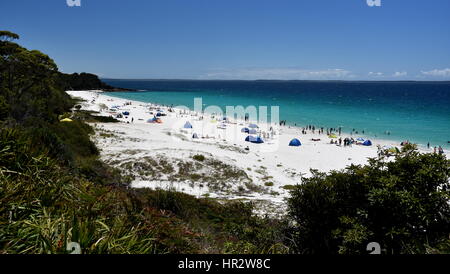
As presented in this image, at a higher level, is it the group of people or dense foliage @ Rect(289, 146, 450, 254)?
dense foliage @ Rect(289, 146, 450, 254)

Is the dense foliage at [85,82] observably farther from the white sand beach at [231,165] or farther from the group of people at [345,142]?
the group of people at [345,142]

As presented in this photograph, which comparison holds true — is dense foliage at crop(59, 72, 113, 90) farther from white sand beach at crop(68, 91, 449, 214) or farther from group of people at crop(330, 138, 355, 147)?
group of people at crop(330, 138, 355, 147)

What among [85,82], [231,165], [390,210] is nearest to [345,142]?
[231,165]

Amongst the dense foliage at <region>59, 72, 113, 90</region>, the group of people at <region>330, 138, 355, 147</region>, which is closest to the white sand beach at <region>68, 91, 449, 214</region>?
the group of people at <region>330, 138, 355, 147</region>

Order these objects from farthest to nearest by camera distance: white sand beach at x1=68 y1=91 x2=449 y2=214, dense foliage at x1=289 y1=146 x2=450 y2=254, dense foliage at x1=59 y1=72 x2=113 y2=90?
dense foliage at x1=59 y1=72 x2=113 y2=90 < white sand beach at x1=68 y1=91 x2=449 y2=214 < dense foliage at x1=289 y1=146 x2=450 y2=254

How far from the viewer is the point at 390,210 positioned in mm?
7023

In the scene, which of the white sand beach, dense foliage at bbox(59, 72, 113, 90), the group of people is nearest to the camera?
the white sand beach

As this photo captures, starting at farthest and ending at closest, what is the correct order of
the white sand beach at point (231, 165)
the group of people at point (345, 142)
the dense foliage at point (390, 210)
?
the group of people at point (345, 142) → the white sand beach at point (231, 165) → the dense foliage at point (390, 210)

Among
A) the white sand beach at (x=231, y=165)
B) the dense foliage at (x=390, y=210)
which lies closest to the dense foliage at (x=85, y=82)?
the white sand beach at (x=231, y=165)

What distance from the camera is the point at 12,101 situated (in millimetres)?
19406

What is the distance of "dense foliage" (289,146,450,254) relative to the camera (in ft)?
21.9

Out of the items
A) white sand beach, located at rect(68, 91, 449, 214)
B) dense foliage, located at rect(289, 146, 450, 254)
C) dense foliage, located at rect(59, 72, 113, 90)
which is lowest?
white sand beach, located at rect(68, 91, 449, 214)

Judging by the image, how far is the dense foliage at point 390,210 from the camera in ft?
21.9
